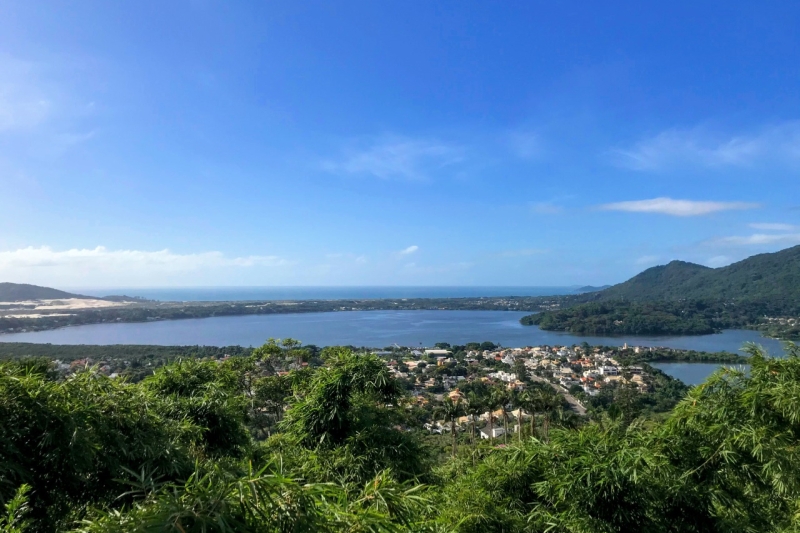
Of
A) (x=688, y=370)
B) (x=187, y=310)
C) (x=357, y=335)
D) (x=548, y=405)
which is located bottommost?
(x=688, y=370)

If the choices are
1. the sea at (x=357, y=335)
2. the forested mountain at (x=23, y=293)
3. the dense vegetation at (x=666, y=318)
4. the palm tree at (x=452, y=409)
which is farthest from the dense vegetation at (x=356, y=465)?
the forested mountain at (x=23, y=293)

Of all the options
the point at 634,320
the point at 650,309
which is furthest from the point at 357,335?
the point at 650,309

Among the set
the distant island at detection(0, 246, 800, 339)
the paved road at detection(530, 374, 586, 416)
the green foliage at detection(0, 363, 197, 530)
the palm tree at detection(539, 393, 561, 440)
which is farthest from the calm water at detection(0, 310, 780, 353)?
the green foliage at detection(0, 363, 197, 530)

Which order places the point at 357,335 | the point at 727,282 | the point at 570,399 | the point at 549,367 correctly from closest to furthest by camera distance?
1. the point at 570,399
2. the point at 549,367
3. the point at 357,335
4. the point at 727,282

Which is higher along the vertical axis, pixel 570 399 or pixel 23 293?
pixel 23 293

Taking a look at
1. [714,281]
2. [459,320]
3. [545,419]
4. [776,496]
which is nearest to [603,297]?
[714,281]

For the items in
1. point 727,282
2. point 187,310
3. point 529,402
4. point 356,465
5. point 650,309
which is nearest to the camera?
point 356,465

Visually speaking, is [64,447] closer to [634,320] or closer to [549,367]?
[549,367]

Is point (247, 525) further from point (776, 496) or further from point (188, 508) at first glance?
point (776, 496)
